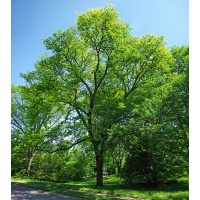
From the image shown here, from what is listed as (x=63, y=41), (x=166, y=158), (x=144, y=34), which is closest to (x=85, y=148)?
(x=166, y=158)

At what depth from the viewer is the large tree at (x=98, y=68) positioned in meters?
12.5

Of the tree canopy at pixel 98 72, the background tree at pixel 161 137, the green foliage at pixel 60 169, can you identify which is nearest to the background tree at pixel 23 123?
the green foliage at pixel 60 169

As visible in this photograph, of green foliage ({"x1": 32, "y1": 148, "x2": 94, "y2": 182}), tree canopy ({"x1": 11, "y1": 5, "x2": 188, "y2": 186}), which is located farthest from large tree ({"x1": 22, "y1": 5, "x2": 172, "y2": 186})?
green foliage ({"x1": 32, "y1": 148, "x2": 94, "y2": 182})

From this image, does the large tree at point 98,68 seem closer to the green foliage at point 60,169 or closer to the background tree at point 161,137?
the background tree at point 161,137

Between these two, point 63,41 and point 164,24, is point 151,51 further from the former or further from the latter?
point 63,41

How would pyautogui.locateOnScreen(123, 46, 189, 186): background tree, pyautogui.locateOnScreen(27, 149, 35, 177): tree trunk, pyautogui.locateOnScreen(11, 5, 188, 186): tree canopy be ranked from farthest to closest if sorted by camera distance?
1. pyautogui.locateOnScreen(27, 149, 35, 177): tree trunk
2. pyautogui.locateOnScreen(11, 5, 188, 186): tree canopy
3. pyautogui.locateOnScreen(123, 46, 189, 186): background tree

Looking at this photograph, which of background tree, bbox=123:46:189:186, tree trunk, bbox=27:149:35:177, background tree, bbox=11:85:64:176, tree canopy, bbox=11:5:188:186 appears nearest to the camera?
background tree, bbox=123:46:189:186

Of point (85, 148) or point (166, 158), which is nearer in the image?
point (166, 158)

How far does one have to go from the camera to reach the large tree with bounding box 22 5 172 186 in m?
12.5

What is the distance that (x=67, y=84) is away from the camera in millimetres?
14109

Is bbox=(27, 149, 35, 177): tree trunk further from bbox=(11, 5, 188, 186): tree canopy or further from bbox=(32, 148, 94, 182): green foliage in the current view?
bbox=(11, 5, 188, 186): tree canopy

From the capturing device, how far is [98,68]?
14125 millimetres
